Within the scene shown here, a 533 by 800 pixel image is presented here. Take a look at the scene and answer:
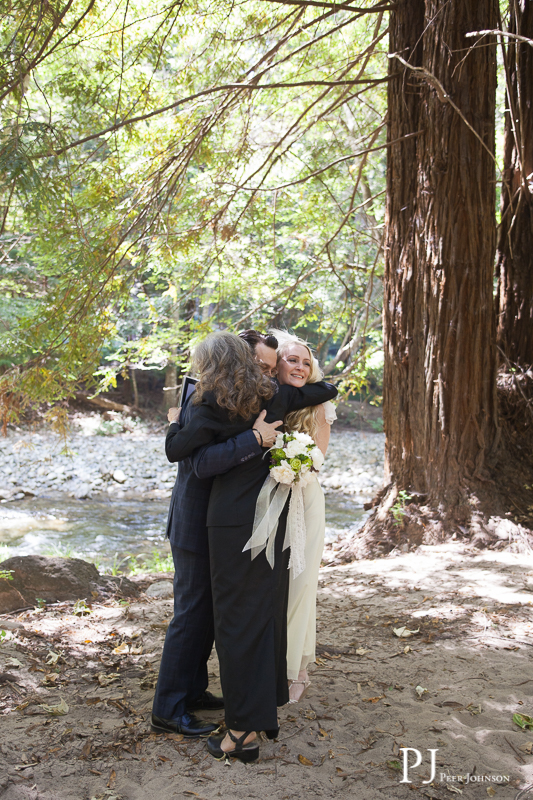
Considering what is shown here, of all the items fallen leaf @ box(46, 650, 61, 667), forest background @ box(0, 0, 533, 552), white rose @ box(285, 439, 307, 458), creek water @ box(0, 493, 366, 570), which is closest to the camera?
white rose @ box(285, 439, 307, 458)

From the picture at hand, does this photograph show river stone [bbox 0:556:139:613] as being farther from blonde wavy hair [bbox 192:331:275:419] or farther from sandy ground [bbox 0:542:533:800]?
blonde wavy hair [bbox 192:331:275:419]

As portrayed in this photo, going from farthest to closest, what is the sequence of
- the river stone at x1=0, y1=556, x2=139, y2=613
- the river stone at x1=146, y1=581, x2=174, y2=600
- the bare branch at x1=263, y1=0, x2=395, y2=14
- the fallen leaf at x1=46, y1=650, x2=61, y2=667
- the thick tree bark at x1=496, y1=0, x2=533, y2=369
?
the thick tree bark at x1=496, y1=0, x2=533, y2=369
the river stone at x1=146, y1=581, x2=174, y2=600
the bare branch at x1=263, y1=0, x2=395, y2=14
the river stone at x1=0, y1=556, x2=139, y2=613
the fallen leaf at x1=46, y1=650, x2=61, y2=667

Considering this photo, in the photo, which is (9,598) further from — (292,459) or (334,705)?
(292,459)

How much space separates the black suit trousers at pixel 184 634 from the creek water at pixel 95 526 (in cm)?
456

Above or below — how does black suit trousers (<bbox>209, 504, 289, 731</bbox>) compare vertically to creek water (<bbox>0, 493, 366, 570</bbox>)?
above

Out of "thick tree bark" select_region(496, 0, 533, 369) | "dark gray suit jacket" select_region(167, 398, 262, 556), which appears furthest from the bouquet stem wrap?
"thick tree bark" select_region(496, 0, 533, 369)

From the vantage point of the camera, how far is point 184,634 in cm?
275

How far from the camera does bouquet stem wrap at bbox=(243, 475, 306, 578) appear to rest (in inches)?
100

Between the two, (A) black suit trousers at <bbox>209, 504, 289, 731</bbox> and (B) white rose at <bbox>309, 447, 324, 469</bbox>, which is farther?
(B) white rose at <bbox>309, 447, 324, 469</bbox>

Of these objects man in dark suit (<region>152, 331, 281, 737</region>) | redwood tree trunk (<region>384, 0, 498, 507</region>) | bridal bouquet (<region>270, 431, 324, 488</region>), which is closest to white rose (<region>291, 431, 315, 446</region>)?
bridal bouquet (<region>270, 431, 324, 488</region>)

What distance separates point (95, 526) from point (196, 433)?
7.36m

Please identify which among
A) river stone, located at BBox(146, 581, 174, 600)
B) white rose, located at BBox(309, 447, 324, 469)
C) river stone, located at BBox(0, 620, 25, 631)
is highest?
Result: white rose, located at BBox(309, 447, 324, 469)

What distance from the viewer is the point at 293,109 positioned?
340 inches

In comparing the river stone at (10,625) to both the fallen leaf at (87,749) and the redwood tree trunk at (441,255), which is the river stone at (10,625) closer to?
the fallen leaf at (87,749)
